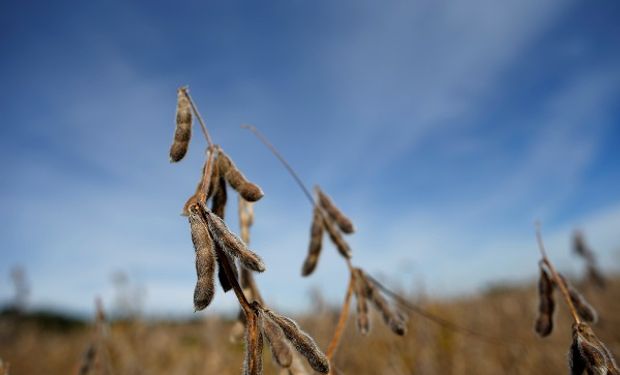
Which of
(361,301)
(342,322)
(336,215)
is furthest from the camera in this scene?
(336,215)


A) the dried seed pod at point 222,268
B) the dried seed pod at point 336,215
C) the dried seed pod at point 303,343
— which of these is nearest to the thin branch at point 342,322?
the dried seed pod at point 336,215

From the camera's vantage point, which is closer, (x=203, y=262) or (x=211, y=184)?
(x=203, y=262)

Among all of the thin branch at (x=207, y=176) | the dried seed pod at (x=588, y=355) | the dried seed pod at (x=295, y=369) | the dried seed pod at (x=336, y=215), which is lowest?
the dried seed pod at (x=295, y=369)

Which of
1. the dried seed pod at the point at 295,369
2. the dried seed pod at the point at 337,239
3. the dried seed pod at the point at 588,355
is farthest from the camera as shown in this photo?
the dried seed pod at the point at 337,239

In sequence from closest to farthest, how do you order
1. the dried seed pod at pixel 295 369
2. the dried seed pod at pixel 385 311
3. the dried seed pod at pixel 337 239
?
1. the dried seed pod at pixel 295 369
2. the dried seed pod at pixel 385 311
3. the dried seed pod at pixel 337 239

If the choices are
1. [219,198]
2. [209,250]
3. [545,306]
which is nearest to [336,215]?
[219,198]

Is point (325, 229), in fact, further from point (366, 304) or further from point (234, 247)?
point (234, 247)

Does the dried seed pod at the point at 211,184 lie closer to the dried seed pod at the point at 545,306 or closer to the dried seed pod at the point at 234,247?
the dried seed pod at the point at 234,247

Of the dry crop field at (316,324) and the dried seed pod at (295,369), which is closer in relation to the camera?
the dry crop field at (316,324)
